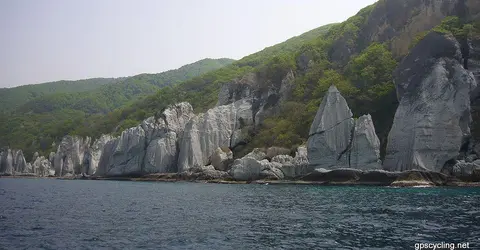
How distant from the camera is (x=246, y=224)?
84.3 ft

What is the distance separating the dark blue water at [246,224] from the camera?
66.6ft

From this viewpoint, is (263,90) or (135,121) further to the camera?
(135,121)

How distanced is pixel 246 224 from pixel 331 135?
4123 cm

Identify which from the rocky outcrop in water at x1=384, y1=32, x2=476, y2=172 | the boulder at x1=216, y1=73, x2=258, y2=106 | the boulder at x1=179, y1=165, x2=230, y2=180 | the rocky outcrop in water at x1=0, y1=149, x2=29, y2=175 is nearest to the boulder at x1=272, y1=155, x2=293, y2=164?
the boulder at x1=179, y1=165, x2=230, y2=180

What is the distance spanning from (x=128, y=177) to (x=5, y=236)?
7193cm

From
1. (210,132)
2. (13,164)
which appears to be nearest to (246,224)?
(210,132)

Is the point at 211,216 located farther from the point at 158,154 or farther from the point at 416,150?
the point at 158,154

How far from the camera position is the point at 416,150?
55188mm

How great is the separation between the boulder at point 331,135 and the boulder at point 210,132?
2632cm

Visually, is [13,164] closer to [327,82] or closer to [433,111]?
[327,82]

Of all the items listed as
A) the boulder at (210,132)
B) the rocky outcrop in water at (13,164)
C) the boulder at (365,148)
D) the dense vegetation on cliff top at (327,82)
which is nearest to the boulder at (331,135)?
the boulder at (365,148)

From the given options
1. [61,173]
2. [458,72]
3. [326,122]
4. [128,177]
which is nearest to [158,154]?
[128,177]

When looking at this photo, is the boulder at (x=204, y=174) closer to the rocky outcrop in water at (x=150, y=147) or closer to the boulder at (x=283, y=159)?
the boulder at (x=283, y=159)

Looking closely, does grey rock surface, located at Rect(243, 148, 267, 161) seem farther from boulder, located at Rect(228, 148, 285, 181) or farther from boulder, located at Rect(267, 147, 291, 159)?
boulder, located at Rect(228, 148, 285, 181)
